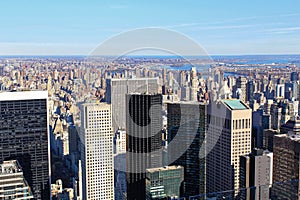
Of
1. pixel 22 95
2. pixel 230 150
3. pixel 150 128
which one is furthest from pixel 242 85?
pixel 22 95

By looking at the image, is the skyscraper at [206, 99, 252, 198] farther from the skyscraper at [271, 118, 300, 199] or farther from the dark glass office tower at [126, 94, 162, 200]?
the dark glass office tower at [126, 94, 162, 200]

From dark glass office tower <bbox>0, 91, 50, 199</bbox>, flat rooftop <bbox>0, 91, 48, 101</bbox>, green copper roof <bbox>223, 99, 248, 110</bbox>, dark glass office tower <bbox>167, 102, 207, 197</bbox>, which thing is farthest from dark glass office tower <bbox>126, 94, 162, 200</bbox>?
flat rooftop <bbox>0, 91, 48, 101</bbox>

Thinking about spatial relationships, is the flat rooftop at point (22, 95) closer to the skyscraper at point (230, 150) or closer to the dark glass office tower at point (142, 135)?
the dark glass office tower at point (142, 135)

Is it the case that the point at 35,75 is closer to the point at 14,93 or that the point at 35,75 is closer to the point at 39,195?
the point at 14,93

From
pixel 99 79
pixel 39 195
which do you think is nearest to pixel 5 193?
pixel 99 79

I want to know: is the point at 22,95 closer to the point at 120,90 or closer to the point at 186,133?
the point at 120,90

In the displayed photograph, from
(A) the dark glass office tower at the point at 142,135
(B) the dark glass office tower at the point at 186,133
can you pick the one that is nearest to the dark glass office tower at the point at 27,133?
(A) the dark glass office tower at the point at 142,135
